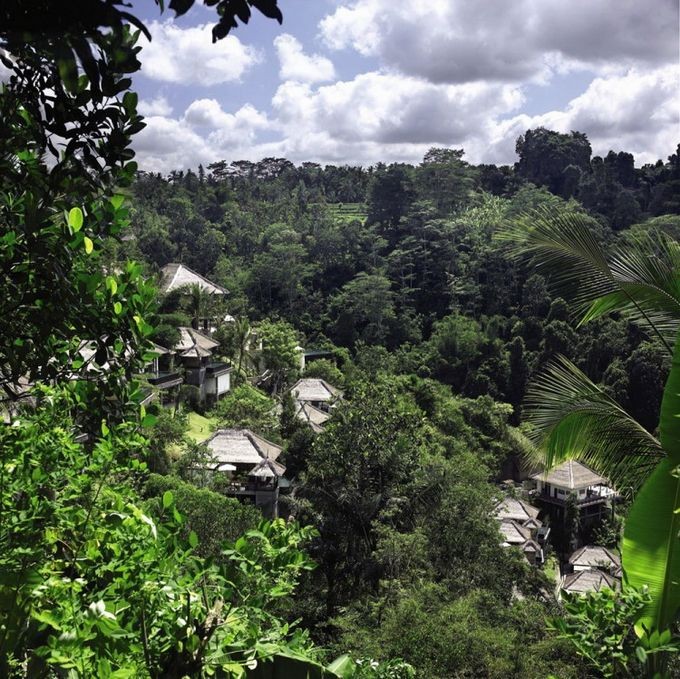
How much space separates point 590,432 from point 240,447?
14.5 meters

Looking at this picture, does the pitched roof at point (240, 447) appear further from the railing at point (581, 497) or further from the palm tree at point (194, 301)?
the railing at point (581, 497)

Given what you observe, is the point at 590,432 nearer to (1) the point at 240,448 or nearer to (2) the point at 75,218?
(2) the point at 75,218

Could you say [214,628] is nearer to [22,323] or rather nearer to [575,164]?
[22,323]

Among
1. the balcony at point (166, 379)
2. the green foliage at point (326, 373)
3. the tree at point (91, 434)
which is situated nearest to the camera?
the tree at point (91, 434)

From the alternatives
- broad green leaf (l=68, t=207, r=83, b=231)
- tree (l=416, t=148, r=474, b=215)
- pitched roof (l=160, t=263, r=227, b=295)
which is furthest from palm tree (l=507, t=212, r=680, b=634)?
tree (l=416, t=148, r=474, b=215)

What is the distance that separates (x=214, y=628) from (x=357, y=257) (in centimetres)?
4181

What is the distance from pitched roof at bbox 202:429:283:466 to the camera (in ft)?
58.7

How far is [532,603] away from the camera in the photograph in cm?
1041

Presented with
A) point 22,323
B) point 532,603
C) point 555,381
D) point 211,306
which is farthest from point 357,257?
point 22,323

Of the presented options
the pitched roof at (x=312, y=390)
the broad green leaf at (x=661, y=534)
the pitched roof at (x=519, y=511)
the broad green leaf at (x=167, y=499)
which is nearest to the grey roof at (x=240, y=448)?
the pitched roof at (x=312, y=390)

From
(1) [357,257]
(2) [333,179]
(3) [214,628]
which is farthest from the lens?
(2) [333,179]

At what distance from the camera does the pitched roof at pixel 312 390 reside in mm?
26922

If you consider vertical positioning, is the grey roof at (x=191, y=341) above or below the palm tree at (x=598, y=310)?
below

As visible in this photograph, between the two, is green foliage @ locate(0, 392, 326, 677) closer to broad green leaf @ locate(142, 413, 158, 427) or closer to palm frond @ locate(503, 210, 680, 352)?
broad green leaf @ locate(142, 413, 158, 427)
